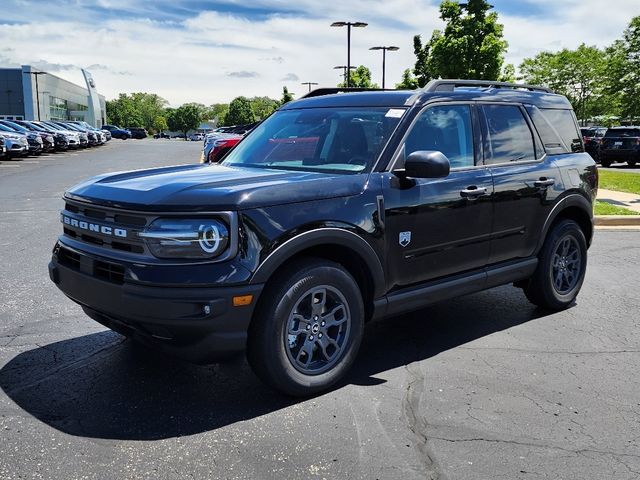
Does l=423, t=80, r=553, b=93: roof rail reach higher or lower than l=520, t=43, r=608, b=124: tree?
lower

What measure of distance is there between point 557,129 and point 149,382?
4.03 metres

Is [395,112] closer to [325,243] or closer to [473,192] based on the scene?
[473,192]

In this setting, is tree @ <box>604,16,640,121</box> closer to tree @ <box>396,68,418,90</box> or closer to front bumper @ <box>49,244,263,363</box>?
tree @ <box>396,68,418,90</box>

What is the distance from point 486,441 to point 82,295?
2.39 metres

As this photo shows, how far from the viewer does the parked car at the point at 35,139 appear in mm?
30469

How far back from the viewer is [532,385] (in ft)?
13.1

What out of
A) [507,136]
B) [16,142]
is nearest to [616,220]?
[507,136]

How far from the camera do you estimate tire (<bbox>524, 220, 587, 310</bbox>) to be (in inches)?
212

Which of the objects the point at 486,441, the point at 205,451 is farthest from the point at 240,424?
the point at 486,441

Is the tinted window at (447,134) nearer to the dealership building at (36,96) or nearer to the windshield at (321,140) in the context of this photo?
the windshield at (321,140)

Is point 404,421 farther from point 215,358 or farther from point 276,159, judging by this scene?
point 276,159

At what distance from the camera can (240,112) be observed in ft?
504

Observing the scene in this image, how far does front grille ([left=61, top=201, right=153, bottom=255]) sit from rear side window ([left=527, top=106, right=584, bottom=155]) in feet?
11.5

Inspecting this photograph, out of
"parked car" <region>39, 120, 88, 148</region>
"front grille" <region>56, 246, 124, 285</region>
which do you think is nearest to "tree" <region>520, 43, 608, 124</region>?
"parked car" <region>39, 120, 88, 148</region>
